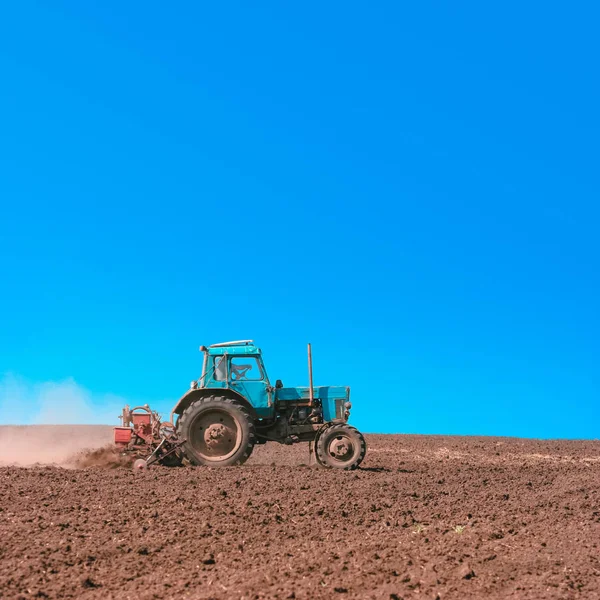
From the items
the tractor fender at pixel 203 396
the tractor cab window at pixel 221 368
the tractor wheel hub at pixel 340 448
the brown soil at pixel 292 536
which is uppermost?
the tractor cab window at pixel 221 368

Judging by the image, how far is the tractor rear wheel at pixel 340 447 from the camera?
47.1ft

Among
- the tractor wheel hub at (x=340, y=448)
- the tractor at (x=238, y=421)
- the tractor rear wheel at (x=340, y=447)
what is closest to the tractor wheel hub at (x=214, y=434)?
the tractor at (x=238, y=421)

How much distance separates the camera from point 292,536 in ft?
26.0

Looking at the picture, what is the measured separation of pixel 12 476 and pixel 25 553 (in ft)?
20.5

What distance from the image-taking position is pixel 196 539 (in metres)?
7.63

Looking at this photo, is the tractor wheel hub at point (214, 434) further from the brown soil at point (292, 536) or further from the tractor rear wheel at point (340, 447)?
the tractor rear wheel at point (340, 447)

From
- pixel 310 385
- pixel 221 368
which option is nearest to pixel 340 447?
pixel 310 385

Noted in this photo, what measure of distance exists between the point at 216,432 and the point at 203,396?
2.93 ft

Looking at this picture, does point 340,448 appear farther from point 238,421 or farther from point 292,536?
point 292,536

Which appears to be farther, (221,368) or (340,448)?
(221,368)

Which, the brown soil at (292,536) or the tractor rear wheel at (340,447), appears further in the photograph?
the tractor rear wheel at (340,447)

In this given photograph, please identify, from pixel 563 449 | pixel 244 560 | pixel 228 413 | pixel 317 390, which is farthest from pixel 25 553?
pixel 563 449

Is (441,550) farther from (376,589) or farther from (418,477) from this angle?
(418,477)

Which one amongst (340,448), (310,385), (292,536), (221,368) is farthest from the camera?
(310,385)
